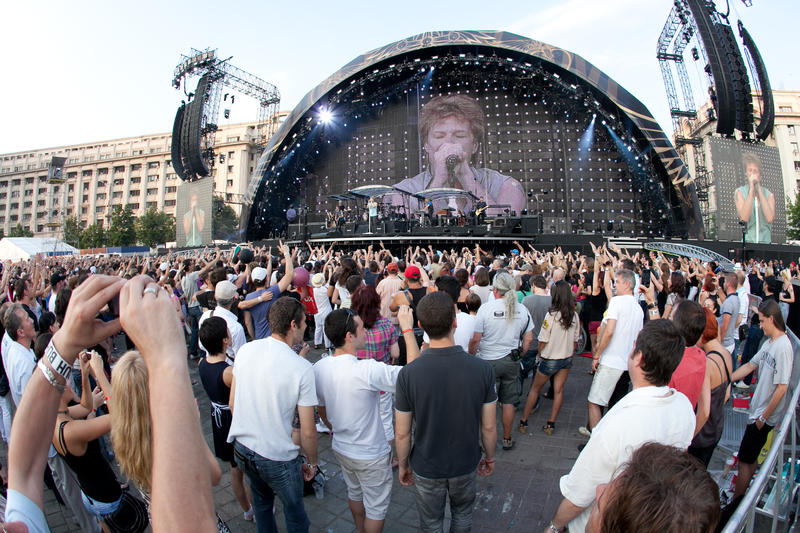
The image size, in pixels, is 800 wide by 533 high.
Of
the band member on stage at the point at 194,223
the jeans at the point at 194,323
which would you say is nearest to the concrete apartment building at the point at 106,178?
the band member on stage at the point at 194,223

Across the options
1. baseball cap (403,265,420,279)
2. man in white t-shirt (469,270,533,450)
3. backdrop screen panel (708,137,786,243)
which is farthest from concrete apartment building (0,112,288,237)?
man in white t-shirt (469,270,533,450)

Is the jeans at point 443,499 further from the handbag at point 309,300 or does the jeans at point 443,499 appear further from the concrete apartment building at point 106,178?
the concrete apartment building at point 106,178

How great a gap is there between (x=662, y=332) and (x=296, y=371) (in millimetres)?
2176

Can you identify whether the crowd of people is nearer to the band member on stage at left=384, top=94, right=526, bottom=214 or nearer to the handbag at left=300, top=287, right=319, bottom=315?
the handbag at left=300, top=287, right=319, bottom=315

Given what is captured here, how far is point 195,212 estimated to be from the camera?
30.5m

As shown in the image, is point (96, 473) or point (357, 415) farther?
point (357, 415)

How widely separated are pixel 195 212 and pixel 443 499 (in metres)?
32.9

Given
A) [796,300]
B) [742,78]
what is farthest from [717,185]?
[796,300]

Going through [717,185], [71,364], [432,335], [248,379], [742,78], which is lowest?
[248,379]

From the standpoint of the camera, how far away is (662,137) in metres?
22.3

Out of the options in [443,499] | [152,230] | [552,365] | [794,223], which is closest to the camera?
[443,499]

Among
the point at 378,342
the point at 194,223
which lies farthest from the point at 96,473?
the point at 194,223

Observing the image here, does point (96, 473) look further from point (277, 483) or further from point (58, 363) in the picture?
point (58, 363)

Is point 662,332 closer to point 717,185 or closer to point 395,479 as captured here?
point 395,479
